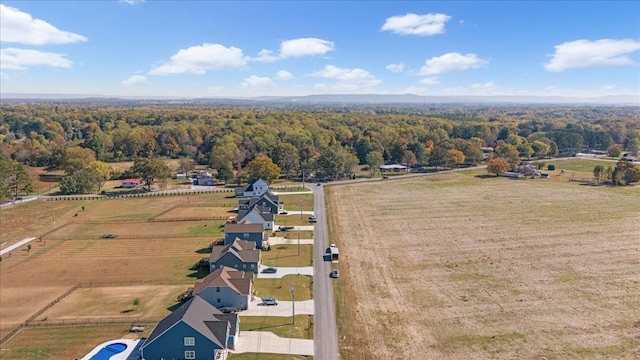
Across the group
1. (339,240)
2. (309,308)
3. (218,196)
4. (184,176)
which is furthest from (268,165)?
(309,308)

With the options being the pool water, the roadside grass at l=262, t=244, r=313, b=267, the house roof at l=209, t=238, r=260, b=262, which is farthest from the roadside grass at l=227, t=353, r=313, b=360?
the roadside grass at l=262, t=244, r=313, b=267

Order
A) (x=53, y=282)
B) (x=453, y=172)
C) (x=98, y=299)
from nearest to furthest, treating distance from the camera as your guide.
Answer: (x=98, y=299)
(x=53, y=282)
(x=453, y=172)

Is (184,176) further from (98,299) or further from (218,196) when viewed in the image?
(98,299)

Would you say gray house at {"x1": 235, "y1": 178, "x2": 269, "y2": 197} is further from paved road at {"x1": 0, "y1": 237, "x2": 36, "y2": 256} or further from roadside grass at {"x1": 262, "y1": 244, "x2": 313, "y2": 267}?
paved road at {"x1": 0, "y1": 237, "x2": 36, "y2": 256}

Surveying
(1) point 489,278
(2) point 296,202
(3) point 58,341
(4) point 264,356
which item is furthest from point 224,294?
(2) point 296,202

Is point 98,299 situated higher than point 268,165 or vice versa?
point 268,165

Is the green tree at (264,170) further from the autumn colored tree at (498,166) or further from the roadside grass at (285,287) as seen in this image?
the autumn colored tree at (498,166)
